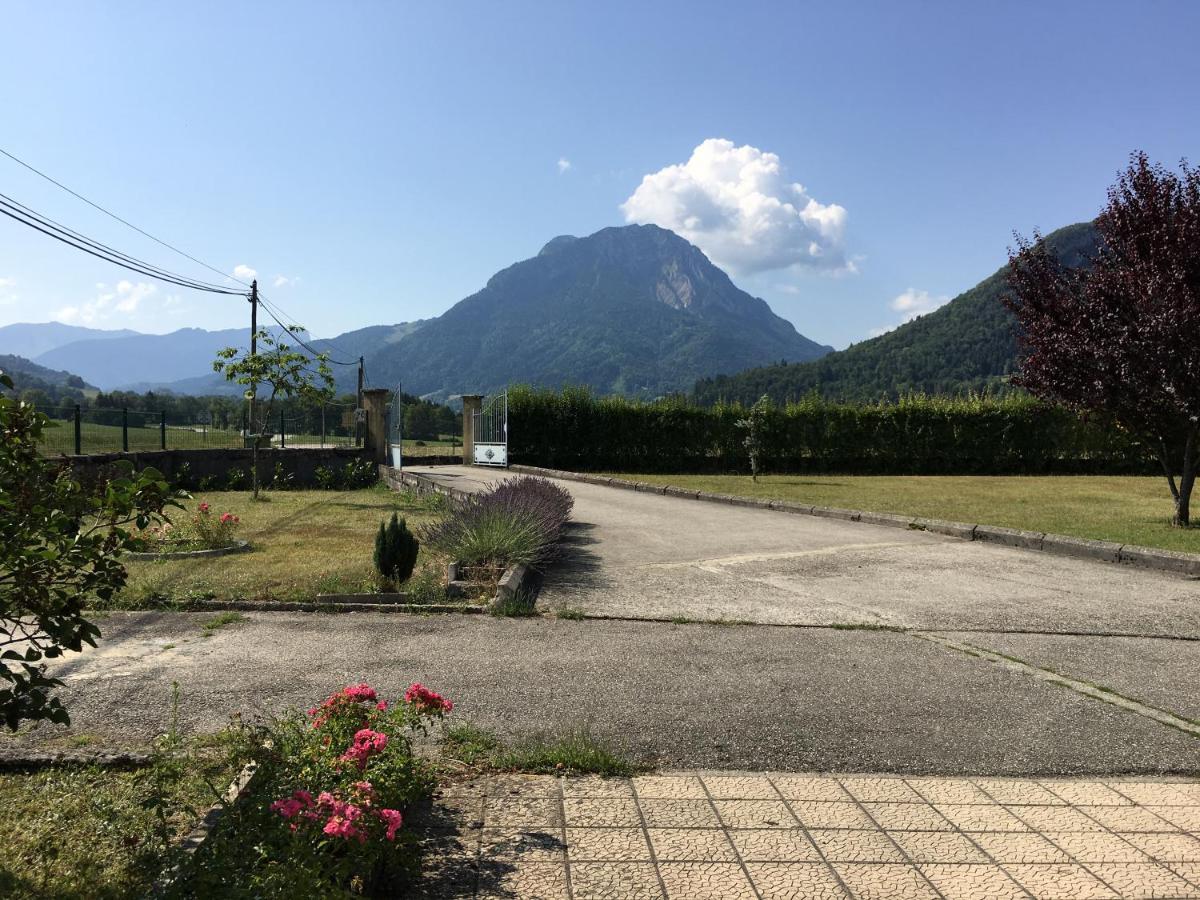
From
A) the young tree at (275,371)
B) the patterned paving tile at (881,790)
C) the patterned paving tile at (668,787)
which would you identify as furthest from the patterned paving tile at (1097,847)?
the young tree at (275,371)

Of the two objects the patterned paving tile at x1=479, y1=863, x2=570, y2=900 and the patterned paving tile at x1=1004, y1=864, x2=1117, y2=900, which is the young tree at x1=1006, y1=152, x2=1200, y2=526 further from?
the patterned paving tile at x1=479, y1=863, x2=570, y2=900

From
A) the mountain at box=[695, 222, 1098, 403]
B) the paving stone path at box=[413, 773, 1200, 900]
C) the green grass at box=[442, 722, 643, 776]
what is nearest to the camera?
the paving stone path at box=[413, 773, 1200, 900]

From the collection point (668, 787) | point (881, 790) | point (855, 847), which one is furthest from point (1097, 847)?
point (668, 787)

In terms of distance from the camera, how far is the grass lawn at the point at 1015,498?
1202 cm

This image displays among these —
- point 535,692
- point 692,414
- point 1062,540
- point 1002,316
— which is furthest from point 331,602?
point 1002,316

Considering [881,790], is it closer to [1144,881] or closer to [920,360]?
[1144,881]

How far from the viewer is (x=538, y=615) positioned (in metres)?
6.61

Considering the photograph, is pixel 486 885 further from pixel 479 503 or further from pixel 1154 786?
pixel 479 503

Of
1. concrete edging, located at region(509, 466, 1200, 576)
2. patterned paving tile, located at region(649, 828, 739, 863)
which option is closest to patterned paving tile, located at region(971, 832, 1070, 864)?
patterned paving tile, located at region(649, 828, 739, 863)

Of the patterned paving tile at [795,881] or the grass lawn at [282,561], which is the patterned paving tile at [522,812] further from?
the grass lawn at [282,561]

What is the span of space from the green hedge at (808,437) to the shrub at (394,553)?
2122 centimetres

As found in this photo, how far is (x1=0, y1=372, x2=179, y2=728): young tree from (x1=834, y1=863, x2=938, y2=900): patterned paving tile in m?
2.49

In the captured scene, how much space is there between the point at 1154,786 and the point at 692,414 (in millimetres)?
26402

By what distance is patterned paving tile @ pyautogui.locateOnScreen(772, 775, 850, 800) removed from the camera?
336 centimetres
